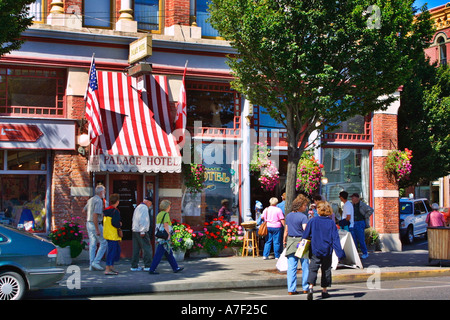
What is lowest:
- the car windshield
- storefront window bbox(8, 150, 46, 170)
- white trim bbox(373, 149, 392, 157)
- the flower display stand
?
the flower display stand

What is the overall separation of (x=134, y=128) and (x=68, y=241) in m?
3.54

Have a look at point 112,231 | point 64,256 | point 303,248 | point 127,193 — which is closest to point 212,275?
point 112,231

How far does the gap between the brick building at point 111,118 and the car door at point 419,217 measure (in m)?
6.53

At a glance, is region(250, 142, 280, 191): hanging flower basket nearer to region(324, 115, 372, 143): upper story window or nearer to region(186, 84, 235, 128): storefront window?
region(186, 84, 235, 128): storefront window

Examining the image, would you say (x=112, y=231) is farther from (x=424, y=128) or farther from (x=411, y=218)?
(x=411, y=218)

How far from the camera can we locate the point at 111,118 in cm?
1572

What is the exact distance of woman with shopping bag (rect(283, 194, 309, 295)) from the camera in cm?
1054

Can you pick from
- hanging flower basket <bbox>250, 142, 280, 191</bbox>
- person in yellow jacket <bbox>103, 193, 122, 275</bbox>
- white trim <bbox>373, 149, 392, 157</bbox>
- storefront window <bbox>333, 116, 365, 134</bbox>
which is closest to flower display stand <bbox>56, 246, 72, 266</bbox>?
person in yellow jacket <bbox>103, 193, 122, 275</bbox>

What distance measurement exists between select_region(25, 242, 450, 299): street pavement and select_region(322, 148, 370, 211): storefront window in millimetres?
3152

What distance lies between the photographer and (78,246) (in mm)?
14625

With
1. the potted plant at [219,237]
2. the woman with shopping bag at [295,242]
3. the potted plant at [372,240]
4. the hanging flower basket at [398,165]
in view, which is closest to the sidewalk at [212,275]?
the potted plant at [219,237]

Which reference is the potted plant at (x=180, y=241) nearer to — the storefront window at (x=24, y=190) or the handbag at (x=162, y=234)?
the handbag at (x=162, y=234)

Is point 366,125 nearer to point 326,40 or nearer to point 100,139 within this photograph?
point 326,40

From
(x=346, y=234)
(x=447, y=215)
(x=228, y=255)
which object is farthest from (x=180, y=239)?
(x=447, y=215)
